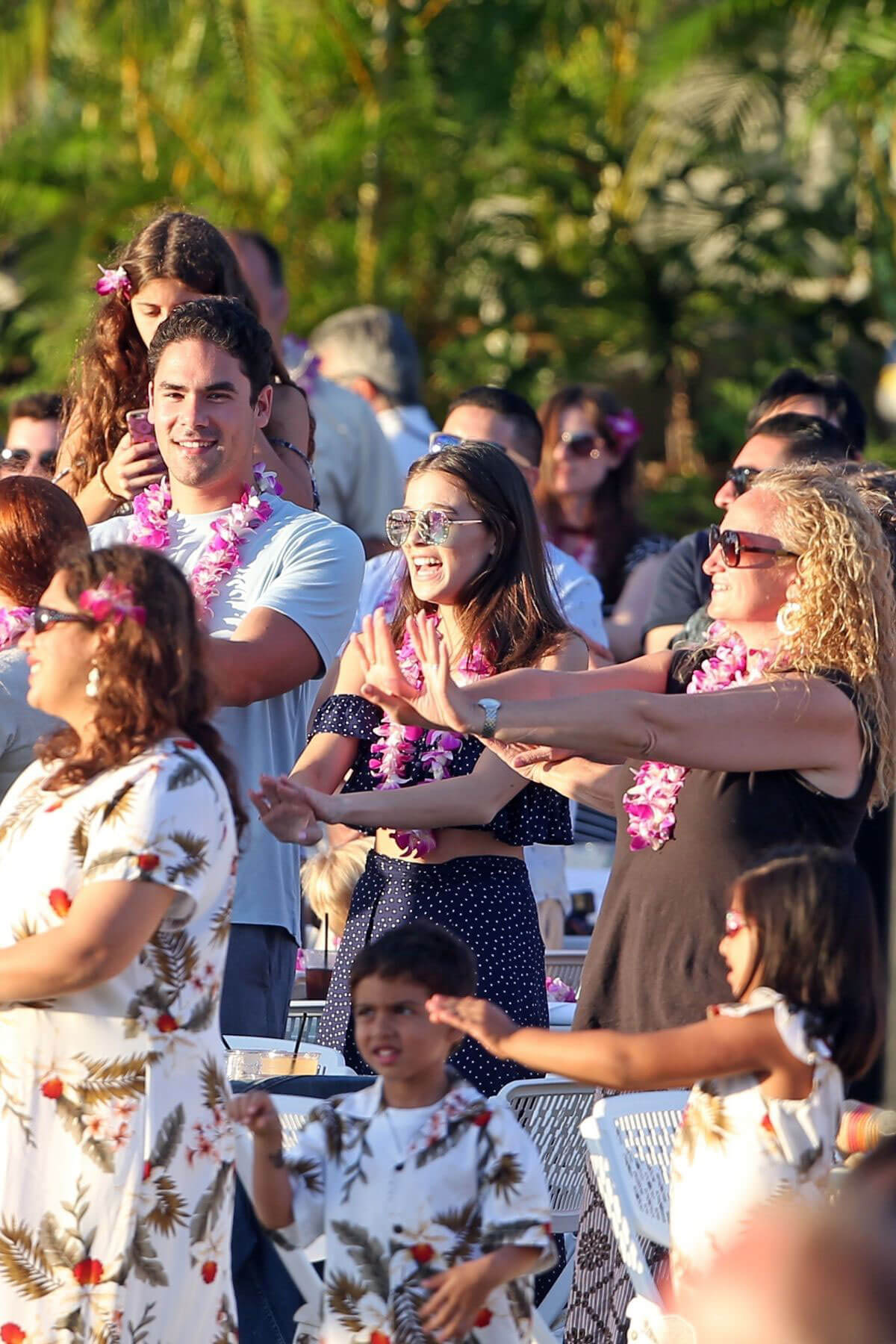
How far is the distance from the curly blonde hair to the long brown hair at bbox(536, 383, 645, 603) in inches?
117

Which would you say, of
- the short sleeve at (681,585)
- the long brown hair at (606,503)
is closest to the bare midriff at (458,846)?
the short sleeve at (681,585)

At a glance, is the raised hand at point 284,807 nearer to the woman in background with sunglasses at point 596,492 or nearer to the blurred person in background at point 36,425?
the blurred person in background at point 36,425

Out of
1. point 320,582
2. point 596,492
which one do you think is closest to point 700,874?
point 320,582

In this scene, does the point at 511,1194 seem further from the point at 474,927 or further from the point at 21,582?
the point at 21,582

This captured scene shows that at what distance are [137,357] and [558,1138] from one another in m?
2.10

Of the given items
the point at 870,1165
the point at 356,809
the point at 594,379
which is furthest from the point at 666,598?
the point at 594,379

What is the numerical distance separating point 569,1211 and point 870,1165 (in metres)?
2.23

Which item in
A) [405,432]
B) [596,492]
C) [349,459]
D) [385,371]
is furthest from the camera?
[385,371]

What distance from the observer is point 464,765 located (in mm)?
3854

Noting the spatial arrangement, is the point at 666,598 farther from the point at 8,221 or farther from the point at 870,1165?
the point at 8,221

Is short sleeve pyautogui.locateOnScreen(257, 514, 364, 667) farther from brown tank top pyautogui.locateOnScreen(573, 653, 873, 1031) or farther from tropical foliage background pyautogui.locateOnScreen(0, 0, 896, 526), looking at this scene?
tropical foliage background pyautogui.locateOnScreen(0, 0, 896, 526)

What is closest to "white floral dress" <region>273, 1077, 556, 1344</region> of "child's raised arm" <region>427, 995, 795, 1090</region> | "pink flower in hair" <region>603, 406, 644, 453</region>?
"child's raised arm" <region>427, 995, 795, 1090</region>

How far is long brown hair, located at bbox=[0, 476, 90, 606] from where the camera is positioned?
355 centimetres

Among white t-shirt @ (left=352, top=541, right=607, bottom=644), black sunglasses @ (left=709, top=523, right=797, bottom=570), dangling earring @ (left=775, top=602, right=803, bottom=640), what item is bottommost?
dangling earring @ (left=775, top=602, right=803, bottom=640)
